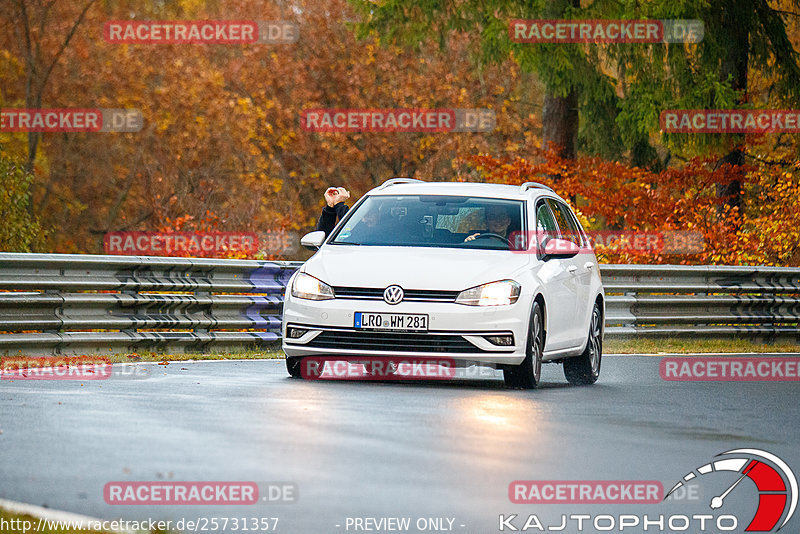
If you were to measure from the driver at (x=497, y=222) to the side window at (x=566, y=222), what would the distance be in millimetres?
1422

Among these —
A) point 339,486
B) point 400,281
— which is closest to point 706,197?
point 400,281

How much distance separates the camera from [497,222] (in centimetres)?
1412

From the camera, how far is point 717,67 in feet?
102

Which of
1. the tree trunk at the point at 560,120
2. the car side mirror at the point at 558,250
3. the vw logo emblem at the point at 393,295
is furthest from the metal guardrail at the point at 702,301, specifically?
the tree trunk at the point at 560,120

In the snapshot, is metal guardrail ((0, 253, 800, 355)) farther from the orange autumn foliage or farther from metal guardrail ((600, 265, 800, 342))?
the orange autumn foliage

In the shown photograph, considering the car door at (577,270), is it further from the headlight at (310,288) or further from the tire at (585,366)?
the headlight at (310,288)

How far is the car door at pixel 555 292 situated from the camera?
13.7 m

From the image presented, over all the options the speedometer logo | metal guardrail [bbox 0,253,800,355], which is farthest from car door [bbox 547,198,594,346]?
the speedometer logo

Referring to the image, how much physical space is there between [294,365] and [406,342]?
4.26 feet

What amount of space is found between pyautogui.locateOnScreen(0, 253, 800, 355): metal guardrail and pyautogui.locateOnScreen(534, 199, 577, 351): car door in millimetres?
3994

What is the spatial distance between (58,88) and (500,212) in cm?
3763

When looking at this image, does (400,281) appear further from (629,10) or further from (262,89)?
(262,89)

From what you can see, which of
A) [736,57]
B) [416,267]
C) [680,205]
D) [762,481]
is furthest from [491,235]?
[736,57]

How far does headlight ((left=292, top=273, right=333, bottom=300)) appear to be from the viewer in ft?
42.8
